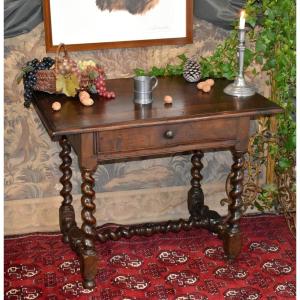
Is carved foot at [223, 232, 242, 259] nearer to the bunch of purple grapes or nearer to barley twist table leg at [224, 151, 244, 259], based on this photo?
barley twist table leg at [224, 151, 244, 259]

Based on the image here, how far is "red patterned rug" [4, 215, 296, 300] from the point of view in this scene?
11.5 ft

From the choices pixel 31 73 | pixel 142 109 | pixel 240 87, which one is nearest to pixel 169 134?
pixel 142 109

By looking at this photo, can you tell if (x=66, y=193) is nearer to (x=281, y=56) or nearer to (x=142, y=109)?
(x=142, y=109)

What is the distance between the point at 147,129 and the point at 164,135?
3.7 inches

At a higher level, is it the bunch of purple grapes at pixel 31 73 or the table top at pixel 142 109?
the bunch of purple grapes at pixel 31 73

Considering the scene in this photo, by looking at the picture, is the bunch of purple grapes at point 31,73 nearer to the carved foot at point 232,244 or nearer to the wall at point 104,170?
the wall at point 104,170

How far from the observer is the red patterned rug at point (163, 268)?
11.5 ft

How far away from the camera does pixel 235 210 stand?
366 cm

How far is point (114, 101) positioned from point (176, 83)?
1.52 ft

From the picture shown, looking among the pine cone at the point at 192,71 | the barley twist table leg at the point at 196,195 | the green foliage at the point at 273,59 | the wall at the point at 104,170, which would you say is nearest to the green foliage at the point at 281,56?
the green foliage at the point at 273,59

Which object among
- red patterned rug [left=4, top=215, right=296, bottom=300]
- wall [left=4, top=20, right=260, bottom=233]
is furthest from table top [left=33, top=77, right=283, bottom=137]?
red patterned rug [left=4, top=215, right=296, bottom=300]

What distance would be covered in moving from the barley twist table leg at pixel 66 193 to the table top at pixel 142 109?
0.41 metres

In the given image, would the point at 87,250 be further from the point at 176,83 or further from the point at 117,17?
the point at 117,17

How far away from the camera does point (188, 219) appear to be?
13.7 ft
